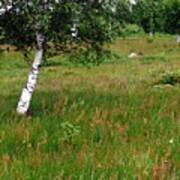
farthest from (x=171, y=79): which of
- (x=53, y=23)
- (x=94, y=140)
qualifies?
(x=94, y=140)

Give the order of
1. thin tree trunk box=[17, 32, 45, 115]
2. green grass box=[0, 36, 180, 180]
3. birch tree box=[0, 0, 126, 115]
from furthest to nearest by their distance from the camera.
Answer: thin tree trunk box=[17, 32, 45, 115], birch tree box=[0, 0, 126, 115], green grass box=[0, 36, 180, 180]

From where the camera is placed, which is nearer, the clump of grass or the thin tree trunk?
the thin tree trunk

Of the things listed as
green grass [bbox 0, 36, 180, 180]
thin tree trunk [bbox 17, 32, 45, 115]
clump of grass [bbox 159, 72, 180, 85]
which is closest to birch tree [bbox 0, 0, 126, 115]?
thin tree trunk [bbox 17, 32, 45, 115]

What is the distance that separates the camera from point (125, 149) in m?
8.29

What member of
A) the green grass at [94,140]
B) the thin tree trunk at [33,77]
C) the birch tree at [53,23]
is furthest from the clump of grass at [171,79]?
the thin tree trunk at [33,77]

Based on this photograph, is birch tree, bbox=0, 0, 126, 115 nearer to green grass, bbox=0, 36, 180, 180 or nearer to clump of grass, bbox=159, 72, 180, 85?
green grass, bbox=0, 36, 180, 180

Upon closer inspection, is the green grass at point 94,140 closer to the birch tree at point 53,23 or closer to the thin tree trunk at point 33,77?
the thin tree trunk at point 33,77

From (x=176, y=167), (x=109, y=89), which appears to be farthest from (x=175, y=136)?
(x=109, y=89)

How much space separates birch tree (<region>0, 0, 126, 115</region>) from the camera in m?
12.0

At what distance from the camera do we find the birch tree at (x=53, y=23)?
1199 cm

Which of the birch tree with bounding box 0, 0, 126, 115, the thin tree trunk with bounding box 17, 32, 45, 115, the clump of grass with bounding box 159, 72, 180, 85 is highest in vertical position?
the birch tree with bounding box 0, 0, 126, 115

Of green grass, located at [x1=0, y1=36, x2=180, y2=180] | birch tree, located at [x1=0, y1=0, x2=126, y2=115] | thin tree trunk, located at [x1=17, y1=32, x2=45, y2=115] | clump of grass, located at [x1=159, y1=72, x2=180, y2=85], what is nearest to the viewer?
green grass, located at [x1=0, y1=36, x2=180, y2=180]

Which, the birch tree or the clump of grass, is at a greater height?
the birch tree

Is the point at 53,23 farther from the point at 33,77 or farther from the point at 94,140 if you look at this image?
the point at 94,140
